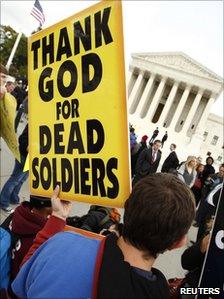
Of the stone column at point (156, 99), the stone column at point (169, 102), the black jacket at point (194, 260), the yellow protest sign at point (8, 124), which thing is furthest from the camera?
the stone column at point (156, 99)

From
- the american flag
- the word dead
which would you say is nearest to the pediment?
the american flag

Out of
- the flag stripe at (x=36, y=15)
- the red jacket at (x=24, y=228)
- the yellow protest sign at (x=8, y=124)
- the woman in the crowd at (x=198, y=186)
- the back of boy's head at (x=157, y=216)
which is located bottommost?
the woman in the crowd at (x=198, y=186)

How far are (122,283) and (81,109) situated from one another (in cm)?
121

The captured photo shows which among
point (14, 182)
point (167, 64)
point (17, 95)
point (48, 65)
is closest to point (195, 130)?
point (167, 64)

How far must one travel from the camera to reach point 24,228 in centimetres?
263

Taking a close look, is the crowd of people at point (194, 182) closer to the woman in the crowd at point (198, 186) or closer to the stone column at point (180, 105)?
the woman in the crowd at point (198, 186)

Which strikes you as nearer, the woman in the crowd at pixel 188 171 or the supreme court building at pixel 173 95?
the woman in the crowd at pixel 188 171

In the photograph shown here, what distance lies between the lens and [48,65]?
272cm

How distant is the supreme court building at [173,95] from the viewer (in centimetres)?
6284

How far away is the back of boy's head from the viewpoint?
1.58 metres

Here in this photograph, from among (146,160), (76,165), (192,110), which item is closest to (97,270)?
(76,165)

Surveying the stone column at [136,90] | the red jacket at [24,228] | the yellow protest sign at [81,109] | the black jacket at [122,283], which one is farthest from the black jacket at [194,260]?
the stone column at [136,90]

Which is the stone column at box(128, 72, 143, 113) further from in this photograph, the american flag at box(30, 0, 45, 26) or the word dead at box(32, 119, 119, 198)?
the word dead at box(32, 119, 119, 198)

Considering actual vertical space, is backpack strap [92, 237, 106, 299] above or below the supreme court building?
below
